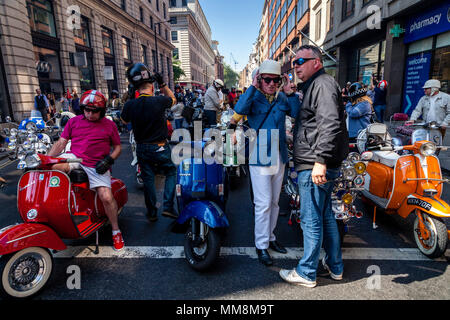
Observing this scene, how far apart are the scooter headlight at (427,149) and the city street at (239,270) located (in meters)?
1.09

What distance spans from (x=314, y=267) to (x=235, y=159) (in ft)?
11.2

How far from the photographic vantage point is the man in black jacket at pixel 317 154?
2219 millimetres

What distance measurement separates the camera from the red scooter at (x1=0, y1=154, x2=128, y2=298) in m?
2.31

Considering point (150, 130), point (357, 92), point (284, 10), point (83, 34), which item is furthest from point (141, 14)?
point (150, 130)

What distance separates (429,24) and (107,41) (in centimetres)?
2275

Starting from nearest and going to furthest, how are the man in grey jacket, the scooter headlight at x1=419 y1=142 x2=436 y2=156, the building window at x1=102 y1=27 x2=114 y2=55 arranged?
the scooter headlight at x1=419 y1=142 x2=436 y2=156
the man in grey jacket
the building window at x1=102 y1=27 x2=114 y2=55

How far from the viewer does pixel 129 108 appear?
374cm

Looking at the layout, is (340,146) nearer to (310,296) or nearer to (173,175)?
(310,296)

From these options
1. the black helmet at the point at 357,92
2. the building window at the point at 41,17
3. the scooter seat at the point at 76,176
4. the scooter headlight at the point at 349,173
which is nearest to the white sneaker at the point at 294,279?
the scooter headlight at the point at 349,173

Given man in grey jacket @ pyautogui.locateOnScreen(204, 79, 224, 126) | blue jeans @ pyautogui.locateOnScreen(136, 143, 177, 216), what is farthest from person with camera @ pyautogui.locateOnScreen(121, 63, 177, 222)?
man in grey jacket @ pyautogui.locateOnScreen(204, 79, 224, 126)

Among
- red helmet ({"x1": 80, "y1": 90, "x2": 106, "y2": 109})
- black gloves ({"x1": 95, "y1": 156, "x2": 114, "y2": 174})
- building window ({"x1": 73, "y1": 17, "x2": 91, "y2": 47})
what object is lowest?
black gloves ({"x1": 95, "y1": 156, "x2": 114, "y2": 174})

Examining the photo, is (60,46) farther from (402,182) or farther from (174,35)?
(174,35)

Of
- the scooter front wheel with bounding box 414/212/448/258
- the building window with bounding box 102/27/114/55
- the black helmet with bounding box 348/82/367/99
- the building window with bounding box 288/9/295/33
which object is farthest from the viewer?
the building window with bounding box 288/9/295/33

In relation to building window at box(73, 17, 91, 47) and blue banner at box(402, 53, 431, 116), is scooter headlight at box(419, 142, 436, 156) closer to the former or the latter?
blue banner at box(402, 53, 431, 116)
